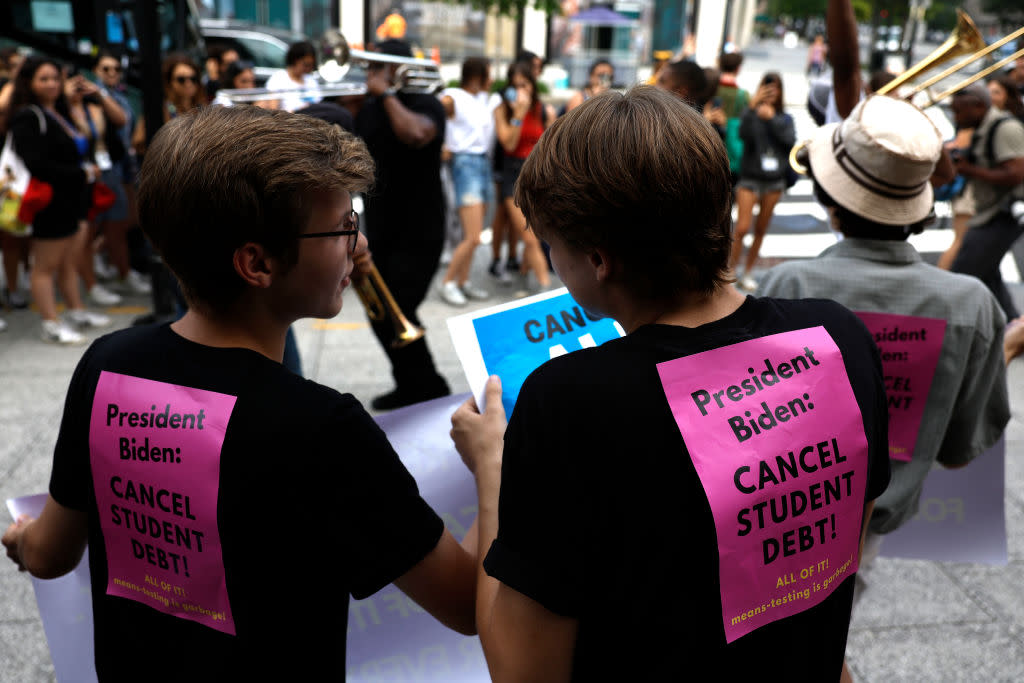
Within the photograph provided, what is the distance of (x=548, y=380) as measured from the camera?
115 centimetres

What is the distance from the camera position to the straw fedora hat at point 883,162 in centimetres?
208

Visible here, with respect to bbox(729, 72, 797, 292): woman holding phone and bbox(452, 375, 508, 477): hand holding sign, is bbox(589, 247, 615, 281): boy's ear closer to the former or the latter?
bbox(452, 375, 508, 477): hand holding sign

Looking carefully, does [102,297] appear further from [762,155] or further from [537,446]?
[537,446]

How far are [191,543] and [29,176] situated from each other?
537 centimetres

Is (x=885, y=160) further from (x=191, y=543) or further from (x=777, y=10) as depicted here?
(x=777, y=10)

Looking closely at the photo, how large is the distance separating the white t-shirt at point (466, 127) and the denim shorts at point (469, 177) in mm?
58

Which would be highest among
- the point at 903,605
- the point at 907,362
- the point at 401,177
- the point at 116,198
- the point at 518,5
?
the point at 518,5

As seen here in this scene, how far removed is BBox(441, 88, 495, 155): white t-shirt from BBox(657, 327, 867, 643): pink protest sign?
6.06m

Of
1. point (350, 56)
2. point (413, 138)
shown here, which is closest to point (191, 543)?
point (413, 138)

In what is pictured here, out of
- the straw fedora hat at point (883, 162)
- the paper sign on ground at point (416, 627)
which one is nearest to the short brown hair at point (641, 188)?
the paper sign on ground at point (416, 627)

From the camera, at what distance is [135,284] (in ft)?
24.4

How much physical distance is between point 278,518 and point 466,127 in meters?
6.16

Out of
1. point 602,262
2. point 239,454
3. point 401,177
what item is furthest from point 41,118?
point 602,262

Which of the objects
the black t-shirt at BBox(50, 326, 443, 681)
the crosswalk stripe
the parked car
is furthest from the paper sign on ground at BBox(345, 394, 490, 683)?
the parked car
